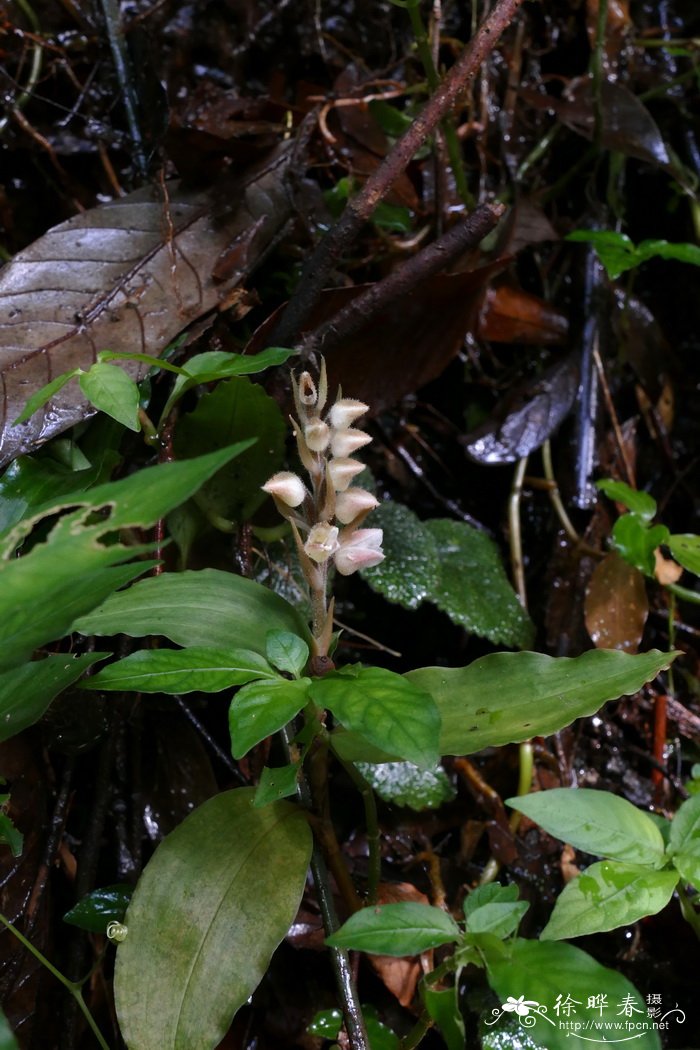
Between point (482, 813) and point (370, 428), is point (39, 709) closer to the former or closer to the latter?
point (482, 813)

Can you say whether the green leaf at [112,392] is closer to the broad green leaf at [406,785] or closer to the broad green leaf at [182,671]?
the broad green leaf at [182,671]

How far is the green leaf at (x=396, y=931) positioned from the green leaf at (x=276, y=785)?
138 millimetres

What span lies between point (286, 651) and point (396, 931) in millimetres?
297

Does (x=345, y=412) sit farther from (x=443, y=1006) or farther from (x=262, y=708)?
(x=443, y=1006)

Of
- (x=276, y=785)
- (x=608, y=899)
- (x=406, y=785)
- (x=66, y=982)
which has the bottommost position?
(x=406, y=785)

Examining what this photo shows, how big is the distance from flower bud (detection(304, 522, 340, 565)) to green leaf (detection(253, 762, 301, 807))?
24 centimetres

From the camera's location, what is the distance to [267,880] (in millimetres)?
898

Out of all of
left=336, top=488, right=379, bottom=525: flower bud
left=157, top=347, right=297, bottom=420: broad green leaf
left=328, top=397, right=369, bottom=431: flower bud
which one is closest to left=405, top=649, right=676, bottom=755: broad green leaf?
left=336, top=488, right=379, bottom=525: flower bud

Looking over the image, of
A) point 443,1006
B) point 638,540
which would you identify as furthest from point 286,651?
point 638,540

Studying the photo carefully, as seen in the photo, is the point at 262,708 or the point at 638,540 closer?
the point at 262,708

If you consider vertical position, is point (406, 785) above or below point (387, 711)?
below

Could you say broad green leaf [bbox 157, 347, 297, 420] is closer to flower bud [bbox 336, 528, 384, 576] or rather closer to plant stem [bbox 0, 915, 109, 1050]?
flower bud [bbox 336, 528, 384, 576]

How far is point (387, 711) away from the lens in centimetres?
75

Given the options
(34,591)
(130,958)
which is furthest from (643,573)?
(34,591)
